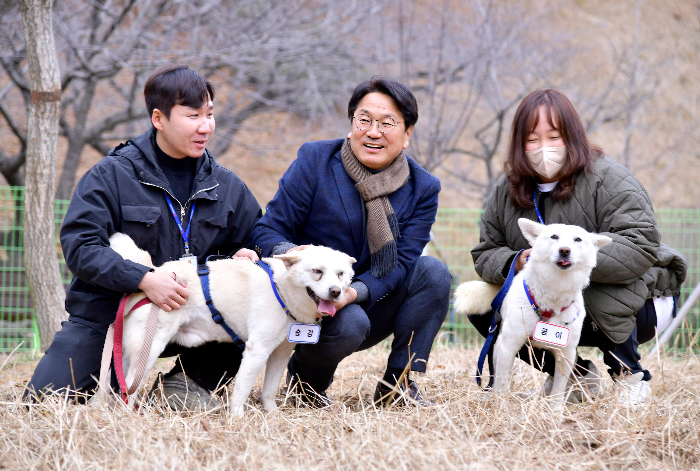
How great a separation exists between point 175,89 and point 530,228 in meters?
1.91

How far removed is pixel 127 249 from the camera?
2.83 m

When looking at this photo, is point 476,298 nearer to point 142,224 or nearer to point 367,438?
point 367,438

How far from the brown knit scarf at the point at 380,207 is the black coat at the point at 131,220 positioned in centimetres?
67

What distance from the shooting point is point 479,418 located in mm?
2566

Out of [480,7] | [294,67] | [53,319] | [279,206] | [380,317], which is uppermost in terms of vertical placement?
[480,7]

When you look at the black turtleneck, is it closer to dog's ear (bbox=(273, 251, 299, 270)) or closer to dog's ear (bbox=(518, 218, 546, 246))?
dog's ear (bbox=(273, 251, 299, 270))

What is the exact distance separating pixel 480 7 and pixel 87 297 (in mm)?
6303

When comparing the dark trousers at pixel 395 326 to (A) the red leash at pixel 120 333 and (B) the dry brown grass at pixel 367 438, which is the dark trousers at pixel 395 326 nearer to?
(B) the dry brown grass at pixel 367 438

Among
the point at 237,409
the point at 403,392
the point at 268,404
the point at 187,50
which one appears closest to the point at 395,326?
the point at 403,392

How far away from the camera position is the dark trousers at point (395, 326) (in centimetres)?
294

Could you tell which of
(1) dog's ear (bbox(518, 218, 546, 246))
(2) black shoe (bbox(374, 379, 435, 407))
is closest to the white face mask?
(1) dog's ear (bbox(518, 218, 546, 246))

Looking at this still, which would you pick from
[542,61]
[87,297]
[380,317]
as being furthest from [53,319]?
[542,61]

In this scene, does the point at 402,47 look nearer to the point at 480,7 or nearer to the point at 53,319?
the point at 480,7

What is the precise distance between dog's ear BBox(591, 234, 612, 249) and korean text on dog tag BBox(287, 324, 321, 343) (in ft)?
4.63
